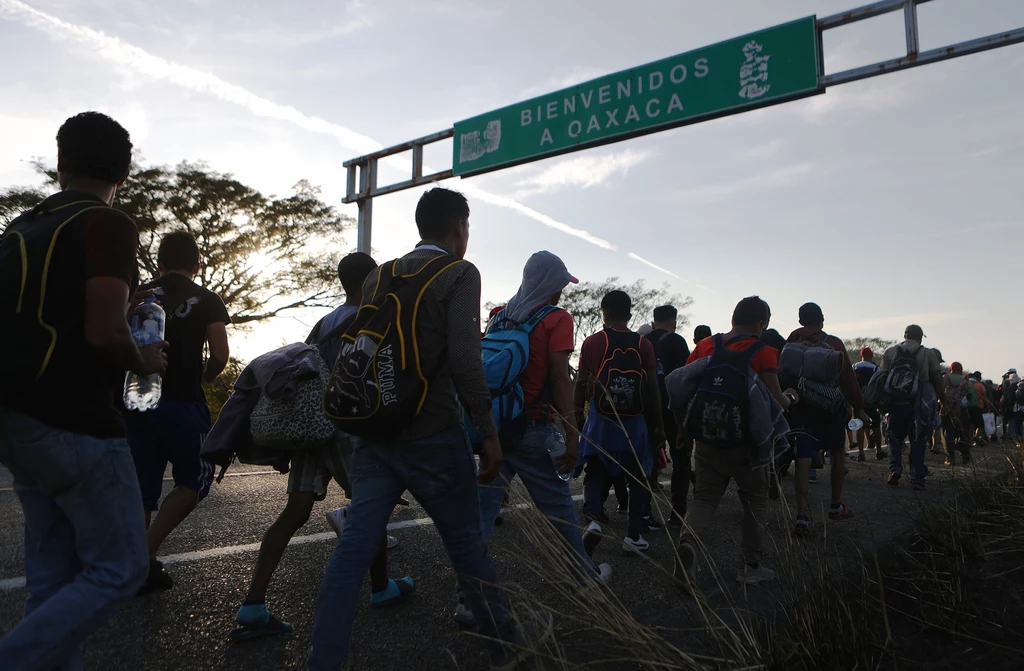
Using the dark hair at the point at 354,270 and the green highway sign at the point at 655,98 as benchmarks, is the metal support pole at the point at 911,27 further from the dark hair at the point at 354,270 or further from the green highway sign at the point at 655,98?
the dark hair at the point at 354,270

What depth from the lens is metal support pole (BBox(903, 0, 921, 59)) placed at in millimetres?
7562

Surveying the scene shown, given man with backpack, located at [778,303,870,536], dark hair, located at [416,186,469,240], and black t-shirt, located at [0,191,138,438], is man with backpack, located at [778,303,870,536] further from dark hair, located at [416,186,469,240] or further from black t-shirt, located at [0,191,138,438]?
black t-shirt, located at [0,191,138,438]

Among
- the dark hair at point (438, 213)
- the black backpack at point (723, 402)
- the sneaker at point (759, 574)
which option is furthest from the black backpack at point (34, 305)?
the sneaker at point (759, 574)

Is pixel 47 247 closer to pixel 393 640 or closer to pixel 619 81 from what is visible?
pixel 393 640

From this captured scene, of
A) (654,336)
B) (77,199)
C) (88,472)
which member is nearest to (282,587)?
(88,472)

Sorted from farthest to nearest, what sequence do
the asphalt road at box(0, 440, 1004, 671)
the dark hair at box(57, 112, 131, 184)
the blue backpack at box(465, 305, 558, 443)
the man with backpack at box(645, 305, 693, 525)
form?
the man with backpack at box(645, 305, 693, 525) → the blue backpack at box(465, 305, 558, 443) → the asphalt road at box(0, 440, 1004, 671) → the dark hair at box(57, 112, 131, 184)

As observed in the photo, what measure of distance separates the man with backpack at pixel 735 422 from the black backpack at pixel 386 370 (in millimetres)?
2091

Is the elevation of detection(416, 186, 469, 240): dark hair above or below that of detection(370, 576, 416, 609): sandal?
above

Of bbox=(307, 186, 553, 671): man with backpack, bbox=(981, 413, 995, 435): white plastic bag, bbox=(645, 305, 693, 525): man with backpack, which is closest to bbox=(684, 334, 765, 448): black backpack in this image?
bbox=(645, 305, 693, 525): man with backpack

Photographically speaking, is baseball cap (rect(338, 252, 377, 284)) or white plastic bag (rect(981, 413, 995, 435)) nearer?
baseball cap (rect(338, 252, 377, 284))

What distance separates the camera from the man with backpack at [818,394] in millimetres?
5664

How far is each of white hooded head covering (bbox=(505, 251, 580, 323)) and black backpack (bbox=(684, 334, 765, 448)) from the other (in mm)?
1045

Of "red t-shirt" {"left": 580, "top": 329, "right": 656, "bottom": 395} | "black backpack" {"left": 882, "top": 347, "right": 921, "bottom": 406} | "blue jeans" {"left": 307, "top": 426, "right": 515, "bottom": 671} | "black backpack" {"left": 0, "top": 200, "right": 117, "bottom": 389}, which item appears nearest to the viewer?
"black backpack" {"left": 0, "top": 200, "right": 117, "bottom": 389}

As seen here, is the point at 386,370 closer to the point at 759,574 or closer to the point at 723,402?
the point at 723,402
